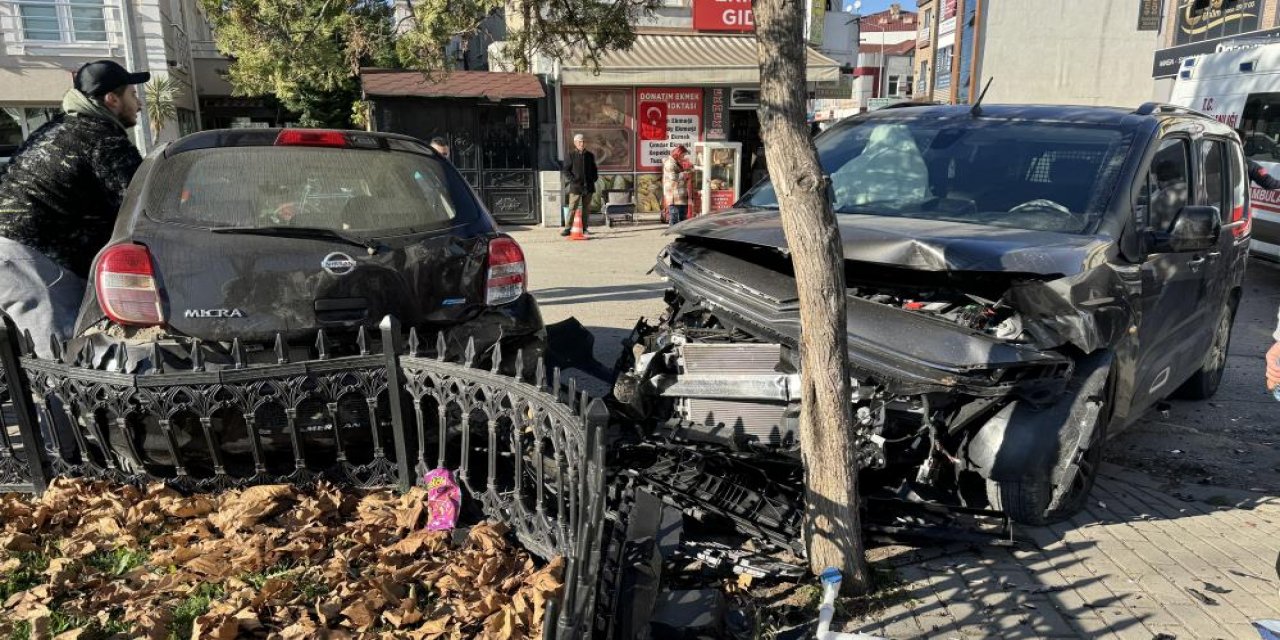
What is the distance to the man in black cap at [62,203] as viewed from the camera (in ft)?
13.9

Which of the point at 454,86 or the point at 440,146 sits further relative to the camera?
the point at 454,86

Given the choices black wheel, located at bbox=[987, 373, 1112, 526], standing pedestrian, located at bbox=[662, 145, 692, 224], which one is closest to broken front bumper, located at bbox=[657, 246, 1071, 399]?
black wheel, located at bbox=[987, 373, 1112, 526]

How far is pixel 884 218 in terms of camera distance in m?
4.23

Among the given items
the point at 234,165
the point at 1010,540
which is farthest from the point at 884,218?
the point at 234,165

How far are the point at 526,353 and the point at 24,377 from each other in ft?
7.03

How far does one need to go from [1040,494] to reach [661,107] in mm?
14673

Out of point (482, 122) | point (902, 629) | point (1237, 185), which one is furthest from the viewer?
point (482, 122)

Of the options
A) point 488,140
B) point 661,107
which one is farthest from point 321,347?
point 661,107

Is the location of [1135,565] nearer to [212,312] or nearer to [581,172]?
[212,312]

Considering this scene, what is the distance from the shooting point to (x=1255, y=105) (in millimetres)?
11141

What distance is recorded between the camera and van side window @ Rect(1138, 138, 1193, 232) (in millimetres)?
4383

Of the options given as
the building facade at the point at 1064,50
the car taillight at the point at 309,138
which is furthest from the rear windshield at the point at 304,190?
the building facade at the point at 1064,50

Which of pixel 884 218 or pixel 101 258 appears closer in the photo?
pixel 101 258

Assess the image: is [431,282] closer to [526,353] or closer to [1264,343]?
[526,353]
